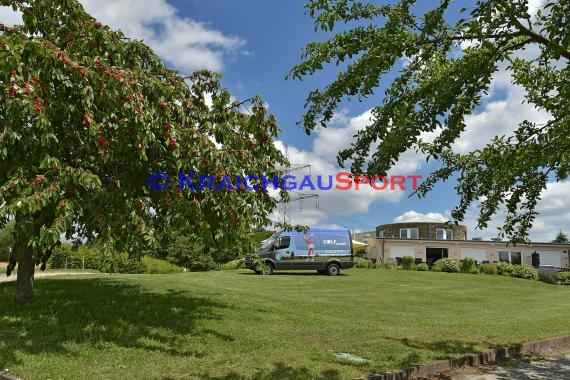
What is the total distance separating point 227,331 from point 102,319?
2.47 meters

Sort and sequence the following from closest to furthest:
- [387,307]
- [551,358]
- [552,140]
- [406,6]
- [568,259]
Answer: [406,6] < [552,140] < [551,358] < [387,307] < [568,259]

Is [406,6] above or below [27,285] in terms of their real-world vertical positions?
above

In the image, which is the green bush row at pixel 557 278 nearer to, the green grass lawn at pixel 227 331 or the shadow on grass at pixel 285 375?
the green grass lawn at pixel 227 331

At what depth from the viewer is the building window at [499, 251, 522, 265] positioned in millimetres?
45469

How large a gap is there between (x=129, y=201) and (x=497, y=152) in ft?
18.7

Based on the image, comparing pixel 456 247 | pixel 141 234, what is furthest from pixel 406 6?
pixel 456 247

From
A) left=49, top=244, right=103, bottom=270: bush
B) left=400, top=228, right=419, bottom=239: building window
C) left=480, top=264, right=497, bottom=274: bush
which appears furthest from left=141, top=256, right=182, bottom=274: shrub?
left=400, top=228, right=419, bottom=239: building window

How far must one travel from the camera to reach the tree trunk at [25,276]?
10273 millimetres

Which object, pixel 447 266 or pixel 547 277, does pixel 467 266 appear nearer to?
pixel 447 266

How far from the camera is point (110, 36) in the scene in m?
7.95

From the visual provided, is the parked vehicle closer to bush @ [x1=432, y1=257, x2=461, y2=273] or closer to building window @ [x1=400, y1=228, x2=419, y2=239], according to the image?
bush @ [x1=432, y1=257, x2=461, y2=273]

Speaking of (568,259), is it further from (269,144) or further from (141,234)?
(141,234)

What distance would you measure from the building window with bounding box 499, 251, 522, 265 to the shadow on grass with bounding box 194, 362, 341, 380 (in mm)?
43803

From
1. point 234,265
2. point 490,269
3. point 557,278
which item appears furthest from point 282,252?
point 557,278
